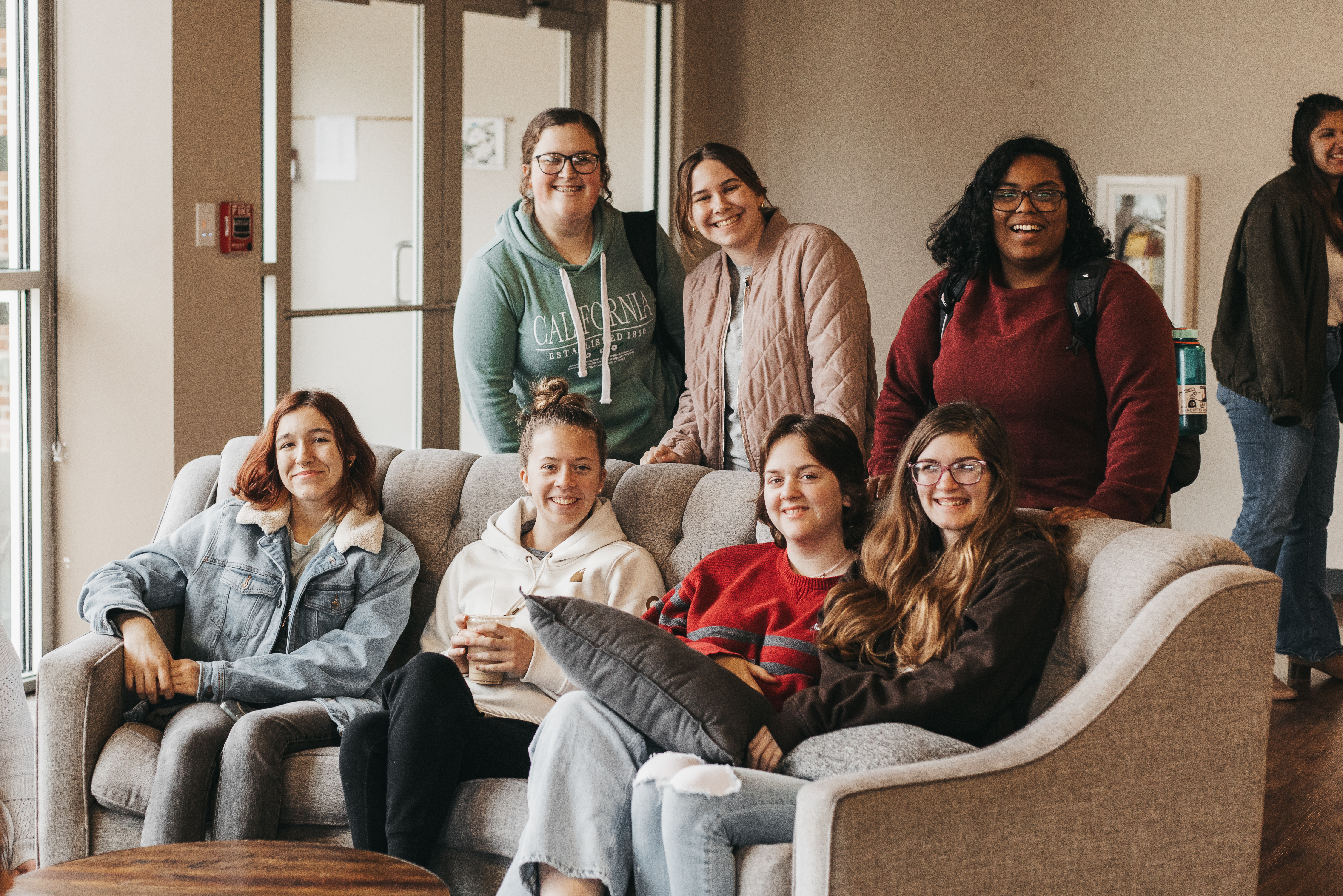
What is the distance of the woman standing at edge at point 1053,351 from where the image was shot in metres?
2.21

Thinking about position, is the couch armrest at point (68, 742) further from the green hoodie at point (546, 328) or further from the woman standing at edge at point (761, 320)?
the woman standing at edge at point (761, 320)

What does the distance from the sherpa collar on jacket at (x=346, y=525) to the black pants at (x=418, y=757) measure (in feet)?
1.27

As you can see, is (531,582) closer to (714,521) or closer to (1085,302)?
(714,521)

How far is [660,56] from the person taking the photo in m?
5.69

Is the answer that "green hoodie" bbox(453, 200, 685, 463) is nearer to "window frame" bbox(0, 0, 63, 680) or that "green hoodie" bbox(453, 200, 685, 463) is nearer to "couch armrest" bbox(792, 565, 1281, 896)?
"couch armrest" bbox(792, 565, 1281, 896)

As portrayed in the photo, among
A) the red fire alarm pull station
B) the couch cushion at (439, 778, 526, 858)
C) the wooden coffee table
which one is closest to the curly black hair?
the couch cushion at (439, 778, 526, 858)

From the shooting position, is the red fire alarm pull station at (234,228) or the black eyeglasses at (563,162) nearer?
→ the black eyeglasses at (563,162)

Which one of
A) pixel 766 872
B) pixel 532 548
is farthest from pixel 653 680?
pixel 532 548

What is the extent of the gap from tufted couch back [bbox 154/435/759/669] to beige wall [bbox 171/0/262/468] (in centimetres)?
95

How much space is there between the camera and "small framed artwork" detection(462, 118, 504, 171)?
16.3 feet

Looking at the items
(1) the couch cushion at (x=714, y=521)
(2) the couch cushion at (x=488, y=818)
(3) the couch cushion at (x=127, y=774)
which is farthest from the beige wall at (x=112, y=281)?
(2) the couch cushion at (x=488, y=818)

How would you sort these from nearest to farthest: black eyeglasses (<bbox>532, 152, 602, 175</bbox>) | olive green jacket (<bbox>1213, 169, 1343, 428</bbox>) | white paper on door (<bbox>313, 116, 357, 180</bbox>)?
black eyeglasses (<bbox>532, 152, 602, 175</bbox>) → olive green jacket (<bbox>1213, 169, 1343, 428</bbox>) → white paper on door (<bbox>313, 116, 357, 180</bbox>)

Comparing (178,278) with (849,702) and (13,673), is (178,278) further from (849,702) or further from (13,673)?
(13,673)

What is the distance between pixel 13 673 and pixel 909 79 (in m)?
5.06
